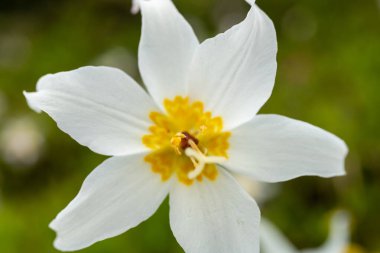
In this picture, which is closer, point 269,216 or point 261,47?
point 261,47

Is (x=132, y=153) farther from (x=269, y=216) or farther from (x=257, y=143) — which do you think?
(x=269, y=216)

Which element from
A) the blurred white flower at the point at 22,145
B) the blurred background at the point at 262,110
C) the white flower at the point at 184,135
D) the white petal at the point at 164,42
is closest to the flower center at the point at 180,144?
the white flower at the point at 184,135

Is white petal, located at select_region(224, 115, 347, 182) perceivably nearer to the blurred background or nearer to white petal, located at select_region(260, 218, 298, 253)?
white petal, located at select_region(260, 218, 298, 253)

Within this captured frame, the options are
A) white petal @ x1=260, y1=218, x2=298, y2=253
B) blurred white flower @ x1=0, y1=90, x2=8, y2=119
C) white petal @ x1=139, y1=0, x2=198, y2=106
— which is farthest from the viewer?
blurred white flower @ x1=0, y1=90, x2=8, y2=119

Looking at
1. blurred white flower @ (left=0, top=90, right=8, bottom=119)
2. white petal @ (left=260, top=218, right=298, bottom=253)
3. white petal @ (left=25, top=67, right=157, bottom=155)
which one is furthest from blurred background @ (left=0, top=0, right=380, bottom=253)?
white petal @ (left=25, top=67, right=157, bottom=155)

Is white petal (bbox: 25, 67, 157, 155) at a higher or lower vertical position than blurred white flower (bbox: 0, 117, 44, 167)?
higher

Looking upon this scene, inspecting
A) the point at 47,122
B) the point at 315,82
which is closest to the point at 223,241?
the point at 315,82

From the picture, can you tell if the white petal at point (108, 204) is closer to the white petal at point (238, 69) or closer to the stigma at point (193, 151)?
the stigma at point (193, 151)
